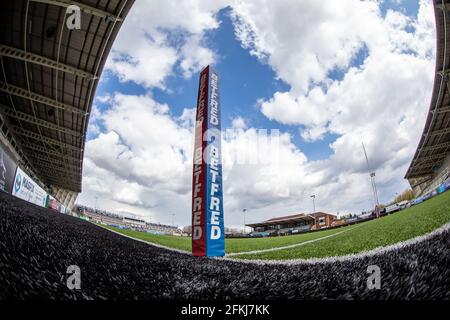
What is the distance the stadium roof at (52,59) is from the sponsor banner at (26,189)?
5.09 m

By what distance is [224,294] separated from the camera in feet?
5.30

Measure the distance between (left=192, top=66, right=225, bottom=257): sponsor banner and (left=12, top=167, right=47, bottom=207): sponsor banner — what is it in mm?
12220

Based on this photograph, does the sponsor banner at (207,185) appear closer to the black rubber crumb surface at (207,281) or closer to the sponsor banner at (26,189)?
the black rubber crumb surface at (207,281)

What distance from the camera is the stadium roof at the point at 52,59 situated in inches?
378

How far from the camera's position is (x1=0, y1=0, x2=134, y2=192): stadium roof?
9.59m

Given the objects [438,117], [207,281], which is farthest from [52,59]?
[438,117]

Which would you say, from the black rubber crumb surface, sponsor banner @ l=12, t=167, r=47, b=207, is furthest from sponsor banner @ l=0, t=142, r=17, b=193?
the black rubber crumb surface

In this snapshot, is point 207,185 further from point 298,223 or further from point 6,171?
point 298,223

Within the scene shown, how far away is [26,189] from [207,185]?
51.0 ft

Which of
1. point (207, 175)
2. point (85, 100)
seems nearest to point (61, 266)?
point (207, 175)

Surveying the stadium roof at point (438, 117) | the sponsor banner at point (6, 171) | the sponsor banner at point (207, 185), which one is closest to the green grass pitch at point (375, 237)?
the sponsor banner at point (207, 185)

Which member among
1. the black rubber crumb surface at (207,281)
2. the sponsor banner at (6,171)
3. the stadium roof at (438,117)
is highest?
the stadium roof at (438,117)

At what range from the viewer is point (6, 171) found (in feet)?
34.3
